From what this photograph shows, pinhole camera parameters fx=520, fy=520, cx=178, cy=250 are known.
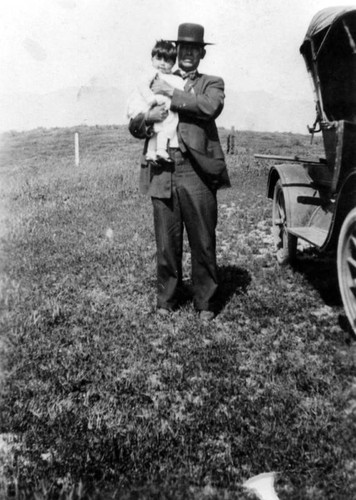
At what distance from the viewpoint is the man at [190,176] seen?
3977mm

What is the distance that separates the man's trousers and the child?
150 mm

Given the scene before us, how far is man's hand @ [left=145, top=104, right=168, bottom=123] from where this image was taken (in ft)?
13.1

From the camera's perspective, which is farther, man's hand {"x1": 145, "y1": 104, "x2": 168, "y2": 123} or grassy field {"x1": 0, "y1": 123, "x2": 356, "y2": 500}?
man's hand {"x1": 145, "y1": 104, "x2": 168, "y2": 123}

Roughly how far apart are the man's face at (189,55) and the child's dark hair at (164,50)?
0.42 feet

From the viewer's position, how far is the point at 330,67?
204 inches

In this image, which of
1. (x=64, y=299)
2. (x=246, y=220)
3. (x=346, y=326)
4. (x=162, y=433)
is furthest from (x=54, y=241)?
(x=162, y=433)

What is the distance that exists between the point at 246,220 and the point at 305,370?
530 centimetres

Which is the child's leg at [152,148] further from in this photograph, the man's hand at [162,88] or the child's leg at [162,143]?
the man's hand at [162,88]

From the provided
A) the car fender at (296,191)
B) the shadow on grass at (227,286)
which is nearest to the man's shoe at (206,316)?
the shadow on grass at (227,286)

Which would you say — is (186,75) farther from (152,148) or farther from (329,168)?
(329,168)

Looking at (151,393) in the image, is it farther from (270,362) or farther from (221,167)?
(221,167)

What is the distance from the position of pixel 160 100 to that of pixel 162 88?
0.10 meters

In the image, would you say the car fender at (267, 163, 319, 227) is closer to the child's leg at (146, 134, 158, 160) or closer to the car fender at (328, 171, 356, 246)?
the car fender at (328, 171, 356, 246)

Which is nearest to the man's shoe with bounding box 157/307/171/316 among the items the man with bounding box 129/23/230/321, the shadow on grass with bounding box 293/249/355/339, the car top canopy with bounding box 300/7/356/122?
the man with bounding box 129/23/230/321
